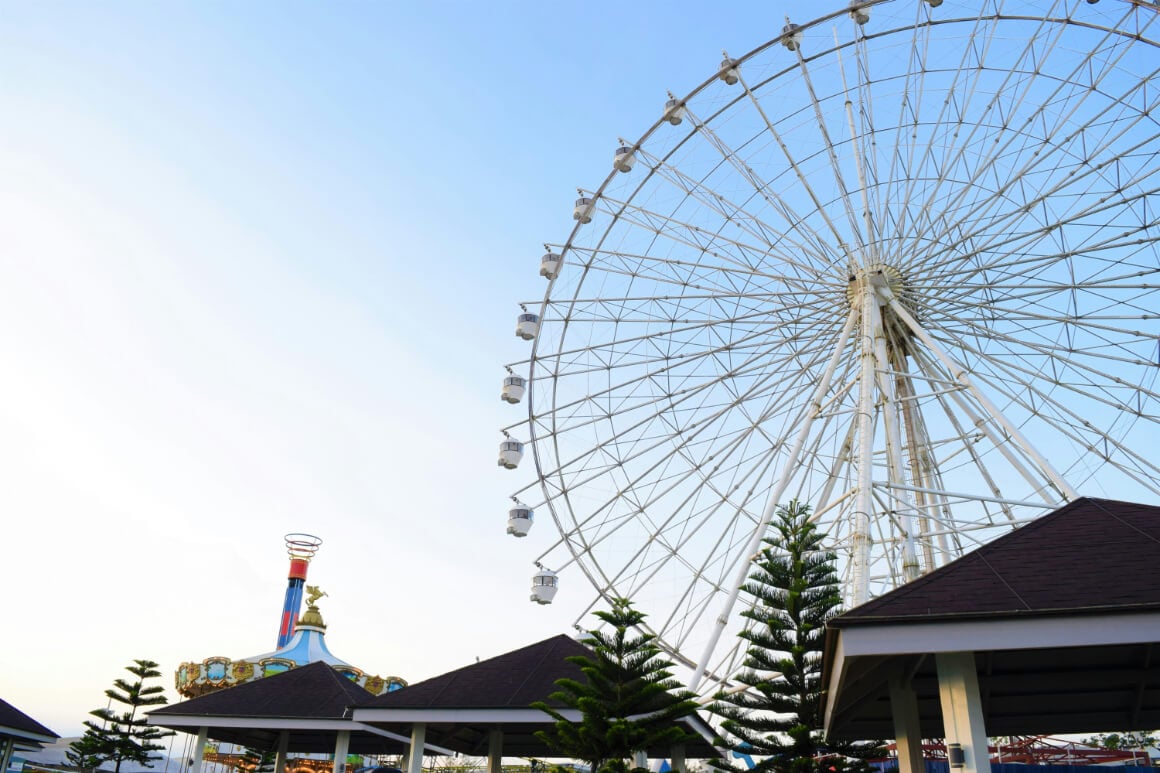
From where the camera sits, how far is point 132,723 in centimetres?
3378

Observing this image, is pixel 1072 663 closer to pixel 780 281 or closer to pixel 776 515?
pixel 776 515

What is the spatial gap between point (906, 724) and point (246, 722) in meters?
15.2

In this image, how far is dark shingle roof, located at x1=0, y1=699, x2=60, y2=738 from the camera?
25.3m

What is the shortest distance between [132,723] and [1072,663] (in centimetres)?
3221

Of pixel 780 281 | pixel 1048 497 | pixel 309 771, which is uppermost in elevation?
pixel 780 281

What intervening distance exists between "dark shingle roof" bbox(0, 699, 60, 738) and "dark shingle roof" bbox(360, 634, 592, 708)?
13.3 m

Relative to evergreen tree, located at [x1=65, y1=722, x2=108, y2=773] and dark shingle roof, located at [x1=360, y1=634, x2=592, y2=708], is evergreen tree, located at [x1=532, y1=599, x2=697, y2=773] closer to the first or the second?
dark shingle roof, located at [x1=360, y1=634, x2=592, y2=708]

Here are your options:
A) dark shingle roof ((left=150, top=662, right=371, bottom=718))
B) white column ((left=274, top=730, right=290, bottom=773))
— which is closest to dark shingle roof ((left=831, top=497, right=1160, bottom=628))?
dark shingle roof ((left=150, top=662, right=371, bottom=718))

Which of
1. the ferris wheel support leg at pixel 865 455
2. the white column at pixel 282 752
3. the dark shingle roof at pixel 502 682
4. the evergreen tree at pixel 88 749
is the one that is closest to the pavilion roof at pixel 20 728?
the evergreen tree at pixel 88 749

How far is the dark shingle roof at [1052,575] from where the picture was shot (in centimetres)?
844

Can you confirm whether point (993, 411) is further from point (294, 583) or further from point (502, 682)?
point (294, 583)

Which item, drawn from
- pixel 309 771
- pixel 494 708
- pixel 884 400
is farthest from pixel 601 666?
pixel 309 771

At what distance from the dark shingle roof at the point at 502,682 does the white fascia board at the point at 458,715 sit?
9 centimetres

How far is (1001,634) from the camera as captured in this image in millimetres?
8352
